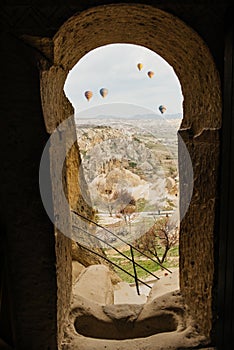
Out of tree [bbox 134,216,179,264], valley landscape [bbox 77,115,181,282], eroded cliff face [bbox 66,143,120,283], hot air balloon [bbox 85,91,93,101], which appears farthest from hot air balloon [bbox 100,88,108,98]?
eroded cliff face [bbox 66,143,120,283]

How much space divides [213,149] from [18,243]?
920 mm

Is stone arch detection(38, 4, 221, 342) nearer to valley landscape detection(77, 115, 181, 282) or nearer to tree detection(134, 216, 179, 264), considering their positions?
valley landscape detection(77, 115, 181, 282)

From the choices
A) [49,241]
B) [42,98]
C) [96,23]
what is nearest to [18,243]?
[49,241]

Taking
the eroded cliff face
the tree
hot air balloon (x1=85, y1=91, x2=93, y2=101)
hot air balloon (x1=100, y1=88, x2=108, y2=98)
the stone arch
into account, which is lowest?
the tree

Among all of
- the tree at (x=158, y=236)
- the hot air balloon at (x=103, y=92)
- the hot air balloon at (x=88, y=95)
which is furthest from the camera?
the hot air balloon at (x=103, y=92)

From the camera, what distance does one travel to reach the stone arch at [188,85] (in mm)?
1348

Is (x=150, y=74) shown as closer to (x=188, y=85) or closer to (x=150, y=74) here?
(x=150, y=74)

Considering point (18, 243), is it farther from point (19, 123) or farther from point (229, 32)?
point (229, 32)

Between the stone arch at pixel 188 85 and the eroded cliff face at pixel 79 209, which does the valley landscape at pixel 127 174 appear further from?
the stone arch at pixel 188 85

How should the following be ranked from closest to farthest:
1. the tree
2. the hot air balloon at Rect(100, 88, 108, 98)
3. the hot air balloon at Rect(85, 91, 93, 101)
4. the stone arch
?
the stone arch
the tree
the hot air balloon at Rect(85, 91, 93, 101)
the hot air balloon at Rect(100, 88, 108, 98)

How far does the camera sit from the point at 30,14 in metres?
1.22

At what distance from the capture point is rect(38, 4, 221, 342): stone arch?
1.35m

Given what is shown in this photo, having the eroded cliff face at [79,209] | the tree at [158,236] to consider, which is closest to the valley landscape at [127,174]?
the tree at [158,236]

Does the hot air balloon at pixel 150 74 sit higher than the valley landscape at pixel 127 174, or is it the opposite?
the hot air balloon at pixel 150 74
